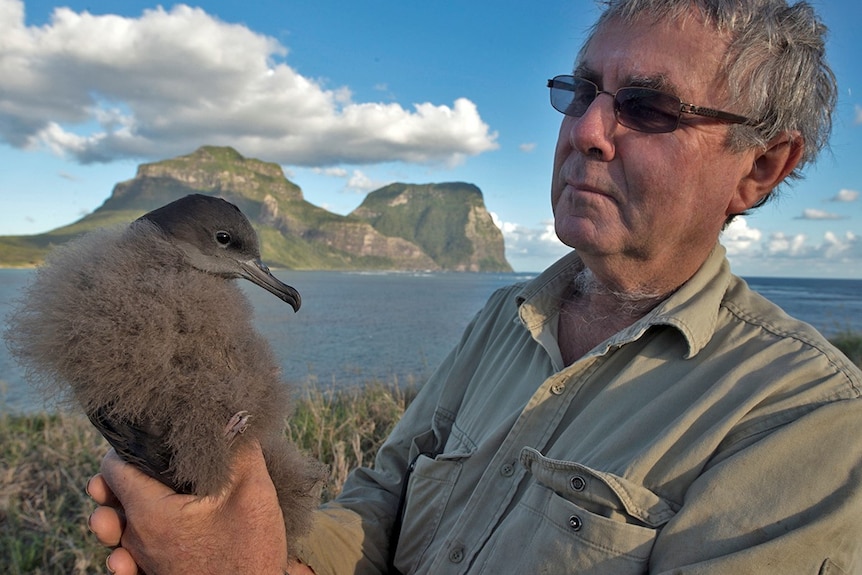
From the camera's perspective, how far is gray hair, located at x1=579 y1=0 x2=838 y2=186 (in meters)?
1.92

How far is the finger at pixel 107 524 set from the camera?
6.05 ft

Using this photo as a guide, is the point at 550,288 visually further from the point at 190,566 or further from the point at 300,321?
the point at 300,321

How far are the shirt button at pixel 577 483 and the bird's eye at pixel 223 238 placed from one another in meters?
1.40

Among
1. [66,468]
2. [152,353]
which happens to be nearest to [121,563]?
[152,353]

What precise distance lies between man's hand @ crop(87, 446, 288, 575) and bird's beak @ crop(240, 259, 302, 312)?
2.02 ft

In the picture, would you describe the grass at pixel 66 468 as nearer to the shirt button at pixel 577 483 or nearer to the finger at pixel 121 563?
the finger at pixel 121 563

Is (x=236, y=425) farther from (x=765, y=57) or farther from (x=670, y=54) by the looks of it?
(x=765, y=57)

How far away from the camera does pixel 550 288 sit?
2.41 meters

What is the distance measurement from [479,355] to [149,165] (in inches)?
4860

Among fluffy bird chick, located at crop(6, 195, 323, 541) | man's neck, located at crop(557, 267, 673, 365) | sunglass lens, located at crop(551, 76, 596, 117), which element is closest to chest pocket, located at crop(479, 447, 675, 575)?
man's neck, located at crop(557, 267, 673, 365)

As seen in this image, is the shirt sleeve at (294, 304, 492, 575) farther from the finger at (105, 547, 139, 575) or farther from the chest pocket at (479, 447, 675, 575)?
the chest pocket at (479, 447, 675, 575)

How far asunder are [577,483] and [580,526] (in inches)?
4.4

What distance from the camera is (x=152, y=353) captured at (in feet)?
5.14

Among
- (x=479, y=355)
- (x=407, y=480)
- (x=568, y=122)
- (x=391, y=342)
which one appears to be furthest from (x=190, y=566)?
(x=391, y=342)
